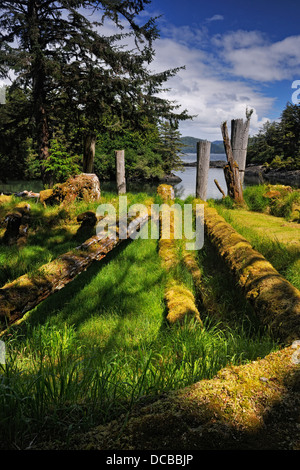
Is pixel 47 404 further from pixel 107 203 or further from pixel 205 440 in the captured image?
pixel 107 203

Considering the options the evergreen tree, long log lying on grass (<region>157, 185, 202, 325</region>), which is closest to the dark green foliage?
the evergreen tree

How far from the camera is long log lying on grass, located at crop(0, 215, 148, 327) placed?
3074mm

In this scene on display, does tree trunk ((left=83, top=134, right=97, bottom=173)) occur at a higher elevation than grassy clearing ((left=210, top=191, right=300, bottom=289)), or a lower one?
higher

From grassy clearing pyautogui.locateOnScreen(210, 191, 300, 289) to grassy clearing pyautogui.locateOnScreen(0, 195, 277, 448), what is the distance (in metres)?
0.98

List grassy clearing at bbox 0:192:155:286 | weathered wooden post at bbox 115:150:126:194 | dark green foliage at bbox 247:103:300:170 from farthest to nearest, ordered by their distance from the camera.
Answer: dark green foliage at bbox 247:103:300:170 → weathered wooden post at bbox 115:150:126:194 → grassy clearing at bbox 0:192:155:286

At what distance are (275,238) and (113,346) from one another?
447cm

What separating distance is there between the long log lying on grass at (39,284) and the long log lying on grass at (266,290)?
2.47 m

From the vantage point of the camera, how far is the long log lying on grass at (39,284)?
3.07m

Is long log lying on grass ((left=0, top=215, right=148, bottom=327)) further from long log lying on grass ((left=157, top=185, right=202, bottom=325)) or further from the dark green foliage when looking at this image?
the dark green foliage

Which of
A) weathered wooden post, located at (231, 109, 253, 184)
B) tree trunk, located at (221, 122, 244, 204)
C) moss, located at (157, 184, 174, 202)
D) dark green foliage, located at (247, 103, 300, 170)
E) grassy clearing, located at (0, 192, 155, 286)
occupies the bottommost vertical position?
grassy clearing, located at (0, 192, 155, 286)

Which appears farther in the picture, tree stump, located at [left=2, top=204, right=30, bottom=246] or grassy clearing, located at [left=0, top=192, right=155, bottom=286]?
tree stump, located at [left=2, top=204, right=30, bottom=246]

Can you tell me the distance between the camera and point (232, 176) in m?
10.7

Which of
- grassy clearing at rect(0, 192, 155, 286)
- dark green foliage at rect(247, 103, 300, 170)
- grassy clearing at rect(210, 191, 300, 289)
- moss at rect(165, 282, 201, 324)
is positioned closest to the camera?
moss at rect(165, 282, 201, 324)
